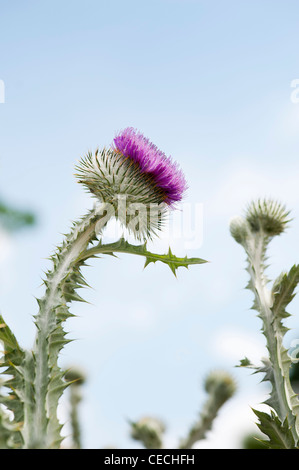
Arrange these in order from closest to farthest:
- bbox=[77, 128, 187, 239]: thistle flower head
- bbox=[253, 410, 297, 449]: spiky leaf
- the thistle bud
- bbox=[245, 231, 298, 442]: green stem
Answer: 1. bbox=[253, 410, 297, 449]: spiky leaf
2. bbox=[245, 231, 298, 442]: green stem
3. bbox=[77, 128, 187, 239]: thistle flower head
4. the thistle bud

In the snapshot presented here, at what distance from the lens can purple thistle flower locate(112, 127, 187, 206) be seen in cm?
351

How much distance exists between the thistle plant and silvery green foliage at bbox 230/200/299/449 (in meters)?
0.90

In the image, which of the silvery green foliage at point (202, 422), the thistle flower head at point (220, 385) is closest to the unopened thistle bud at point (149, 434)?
the silvery green foliage at point (202, 422)

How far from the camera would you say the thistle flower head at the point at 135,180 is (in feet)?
10.8

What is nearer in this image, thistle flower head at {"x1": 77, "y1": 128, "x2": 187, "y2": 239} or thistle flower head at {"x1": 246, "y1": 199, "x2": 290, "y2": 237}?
thistle flower head at {"x1": 77, "y1": 128, "x2": 187, "y2": 239}

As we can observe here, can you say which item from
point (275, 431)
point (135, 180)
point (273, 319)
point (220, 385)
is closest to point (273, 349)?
point (273, 319)

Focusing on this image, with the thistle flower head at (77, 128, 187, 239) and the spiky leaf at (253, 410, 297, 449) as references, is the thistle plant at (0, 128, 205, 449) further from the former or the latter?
the spiky leaf at (253, 410, 297, 449)

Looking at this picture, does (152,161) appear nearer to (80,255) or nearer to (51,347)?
(80,255)

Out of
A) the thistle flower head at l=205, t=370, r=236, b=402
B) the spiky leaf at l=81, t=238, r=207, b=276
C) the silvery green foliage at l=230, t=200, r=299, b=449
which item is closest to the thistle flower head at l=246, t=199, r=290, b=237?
the silvery green foliage at l=230, t=200, r=299, b=449

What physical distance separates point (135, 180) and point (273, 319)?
1464 millimetres

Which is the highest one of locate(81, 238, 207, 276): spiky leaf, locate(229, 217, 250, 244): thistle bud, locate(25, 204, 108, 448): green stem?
locate(229, 217, 250, 244): thistle bud

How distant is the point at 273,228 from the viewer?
4508 mm

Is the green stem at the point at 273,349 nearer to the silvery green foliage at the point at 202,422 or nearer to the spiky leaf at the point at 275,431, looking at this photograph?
the spiky leaf at the point at 275,431
